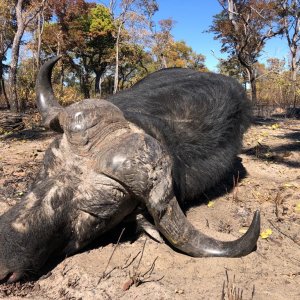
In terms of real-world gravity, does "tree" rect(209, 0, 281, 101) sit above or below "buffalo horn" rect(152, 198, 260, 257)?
above

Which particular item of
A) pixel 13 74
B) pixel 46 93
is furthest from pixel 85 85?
pixel 46 93

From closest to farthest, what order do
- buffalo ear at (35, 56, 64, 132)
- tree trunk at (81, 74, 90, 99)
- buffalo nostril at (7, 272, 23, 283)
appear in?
buffalo nostril at (7, 272, 23, 283)
buffalo ear at (35, 56, 64, 132)
tree trunk at (81, 74, 90, 99)

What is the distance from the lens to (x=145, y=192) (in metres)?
2.58

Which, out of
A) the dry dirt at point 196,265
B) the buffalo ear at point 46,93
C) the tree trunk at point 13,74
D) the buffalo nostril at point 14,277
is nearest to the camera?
the buffalo nostril at point 14,277

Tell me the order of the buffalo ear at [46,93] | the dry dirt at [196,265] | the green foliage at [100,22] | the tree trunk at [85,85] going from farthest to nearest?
the tree trunk at [85,85]
the green foliage at [100,22]
the buffalo ear at [46,93]
the dry dirt at [196,265]

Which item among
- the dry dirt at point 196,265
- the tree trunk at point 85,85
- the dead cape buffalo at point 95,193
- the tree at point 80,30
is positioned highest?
the tree at point 80,30

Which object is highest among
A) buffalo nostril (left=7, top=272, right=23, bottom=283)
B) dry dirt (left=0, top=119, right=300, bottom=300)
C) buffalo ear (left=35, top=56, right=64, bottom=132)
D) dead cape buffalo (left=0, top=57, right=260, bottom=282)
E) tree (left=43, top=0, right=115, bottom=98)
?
tree (left=43, top=0, right=115, bottom=98)

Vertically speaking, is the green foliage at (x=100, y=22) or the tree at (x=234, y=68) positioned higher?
the green foliage at (x=100, y=22)

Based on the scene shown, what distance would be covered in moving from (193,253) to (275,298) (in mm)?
601

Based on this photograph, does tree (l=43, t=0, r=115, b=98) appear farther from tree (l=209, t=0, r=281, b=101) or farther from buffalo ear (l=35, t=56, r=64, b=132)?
buffalo ear (l=35, t=56, r=64, b=132)

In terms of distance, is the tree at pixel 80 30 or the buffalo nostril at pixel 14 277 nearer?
the buffalo nostril at pixel 14 277

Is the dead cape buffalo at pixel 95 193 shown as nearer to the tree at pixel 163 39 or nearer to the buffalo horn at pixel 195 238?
the buffalo horn at pixel 195 238

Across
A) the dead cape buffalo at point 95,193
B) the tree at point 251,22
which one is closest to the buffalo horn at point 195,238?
the dead cape buffalo at point 95,193

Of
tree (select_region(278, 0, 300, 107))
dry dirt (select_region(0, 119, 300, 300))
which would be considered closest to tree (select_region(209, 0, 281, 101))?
tree (select_region(278, 0, 300, 107))
